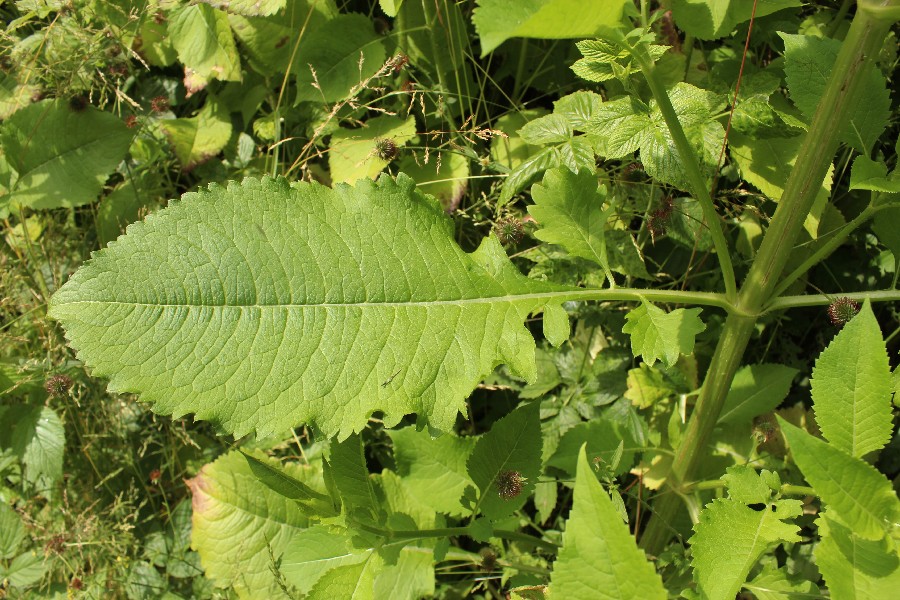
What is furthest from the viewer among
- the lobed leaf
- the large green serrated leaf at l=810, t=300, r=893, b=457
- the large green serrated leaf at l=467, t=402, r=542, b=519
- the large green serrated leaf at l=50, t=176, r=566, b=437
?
the large green serrated leaf at l=467, t=402, r=542, b=519

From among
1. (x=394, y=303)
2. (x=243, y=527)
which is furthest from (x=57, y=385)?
(x=394, y=303)

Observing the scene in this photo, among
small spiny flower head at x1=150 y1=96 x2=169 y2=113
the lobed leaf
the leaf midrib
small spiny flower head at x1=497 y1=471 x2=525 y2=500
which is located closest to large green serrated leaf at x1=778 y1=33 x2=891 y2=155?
the lobed leaf

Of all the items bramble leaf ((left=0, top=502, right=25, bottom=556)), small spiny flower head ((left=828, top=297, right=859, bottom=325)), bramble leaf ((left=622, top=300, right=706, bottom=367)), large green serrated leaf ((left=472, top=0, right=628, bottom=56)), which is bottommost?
bramble leaf ((left=0, top=502, right=25, bottom=556))

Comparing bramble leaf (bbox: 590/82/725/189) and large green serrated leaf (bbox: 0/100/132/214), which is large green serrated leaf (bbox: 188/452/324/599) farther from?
bramble leaf (bbox: 590/82/725/189)

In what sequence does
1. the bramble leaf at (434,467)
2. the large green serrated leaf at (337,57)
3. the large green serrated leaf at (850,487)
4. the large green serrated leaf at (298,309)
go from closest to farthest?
1. the large green serrated leaf at (850,487)
2. the large green serrated leaf at (298,309)
3. the bramble leaf at (434,467)
4. the large green serrated leaf at (337,57)

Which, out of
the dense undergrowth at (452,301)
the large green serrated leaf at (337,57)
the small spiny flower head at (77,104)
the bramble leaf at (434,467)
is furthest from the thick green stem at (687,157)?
the small spiny flower head at (77,104)

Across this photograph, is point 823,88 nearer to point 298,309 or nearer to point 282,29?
point 298,309

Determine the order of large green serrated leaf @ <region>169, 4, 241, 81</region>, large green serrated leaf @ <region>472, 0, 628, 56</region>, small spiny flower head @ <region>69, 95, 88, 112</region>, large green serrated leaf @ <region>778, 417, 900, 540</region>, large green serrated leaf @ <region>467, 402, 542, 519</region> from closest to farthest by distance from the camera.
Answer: large green serrated leaf @ <region>472, 0, 628, 56</region>, large green serrated leaf @ <region>778, 417, 900, 540</region>, large green serrated leaf @ <region>467, 402, 542, 519</region>, large green serrated leaf @ <region>169, 4, 241, 81</region>, small spiny flower head @ <region>69, 95, 88, 112</region>

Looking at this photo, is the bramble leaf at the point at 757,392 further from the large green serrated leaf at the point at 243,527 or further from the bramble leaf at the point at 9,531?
the bramble leaf at the point at 9,531
